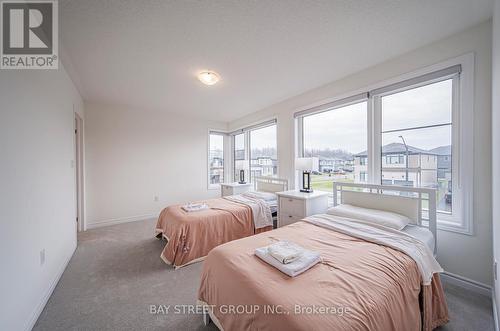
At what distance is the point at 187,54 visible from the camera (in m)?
2.19

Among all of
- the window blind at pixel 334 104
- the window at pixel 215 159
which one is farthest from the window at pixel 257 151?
the window blind at pixel 334 104

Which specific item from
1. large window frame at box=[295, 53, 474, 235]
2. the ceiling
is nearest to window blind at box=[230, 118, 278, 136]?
the ceiling

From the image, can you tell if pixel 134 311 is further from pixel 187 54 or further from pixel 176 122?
pixel 176 122

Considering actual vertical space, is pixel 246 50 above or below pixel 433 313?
above

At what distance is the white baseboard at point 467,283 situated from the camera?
67.9 inches

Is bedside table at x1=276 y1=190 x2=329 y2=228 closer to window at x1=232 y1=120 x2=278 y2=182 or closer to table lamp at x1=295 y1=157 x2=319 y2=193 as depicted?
table lamp at x1=295 y1=157 x2=319 y2=193

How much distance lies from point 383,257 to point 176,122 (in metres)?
4.71

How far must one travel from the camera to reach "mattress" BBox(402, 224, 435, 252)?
1.68m

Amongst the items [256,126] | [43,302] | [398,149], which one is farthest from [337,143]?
[43,302]

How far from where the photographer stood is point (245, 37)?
191 cm

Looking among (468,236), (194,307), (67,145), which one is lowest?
(194,307)

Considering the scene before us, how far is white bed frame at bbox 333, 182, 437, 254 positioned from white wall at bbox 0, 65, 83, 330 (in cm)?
318

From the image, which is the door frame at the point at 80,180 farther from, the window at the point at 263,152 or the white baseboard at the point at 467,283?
the white baseboard at the point at 467,283

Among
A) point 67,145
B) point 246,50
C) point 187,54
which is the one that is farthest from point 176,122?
point 246,50
